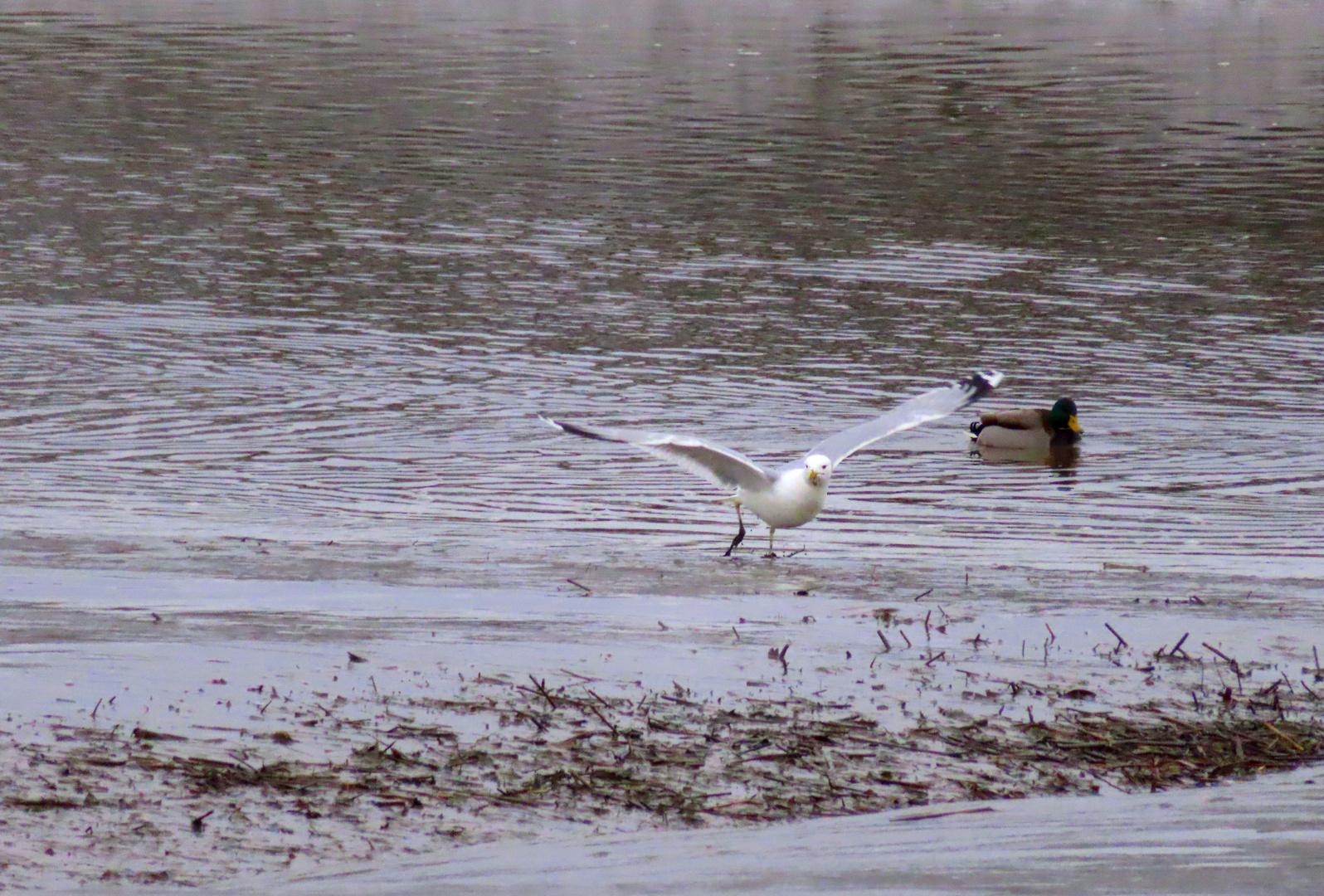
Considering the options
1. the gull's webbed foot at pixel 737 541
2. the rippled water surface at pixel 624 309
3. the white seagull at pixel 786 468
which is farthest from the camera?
the rippled water surface at pixel 624 309

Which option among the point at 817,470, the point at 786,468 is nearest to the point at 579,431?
the point at 817,470

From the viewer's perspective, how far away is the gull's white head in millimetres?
12094

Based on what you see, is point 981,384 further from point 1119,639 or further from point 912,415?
point 1119,639

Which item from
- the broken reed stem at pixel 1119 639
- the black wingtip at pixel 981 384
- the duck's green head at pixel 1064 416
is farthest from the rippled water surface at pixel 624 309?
the broken reed stem at pixel 1119 639

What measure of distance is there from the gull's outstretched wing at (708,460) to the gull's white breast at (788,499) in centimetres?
5

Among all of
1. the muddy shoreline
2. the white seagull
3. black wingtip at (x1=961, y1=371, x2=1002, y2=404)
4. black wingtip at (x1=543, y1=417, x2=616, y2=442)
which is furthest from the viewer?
black wingtip at (x1=961, y1=371, x2=1002, y2=404)

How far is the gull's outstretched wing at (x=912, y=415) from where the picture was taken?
41.3 ft

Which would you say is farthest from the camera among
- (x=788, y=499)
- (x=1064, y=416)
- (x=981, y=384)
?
(x=1064, y=416)

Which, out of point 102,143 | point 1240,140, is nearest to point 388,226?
point 102,143

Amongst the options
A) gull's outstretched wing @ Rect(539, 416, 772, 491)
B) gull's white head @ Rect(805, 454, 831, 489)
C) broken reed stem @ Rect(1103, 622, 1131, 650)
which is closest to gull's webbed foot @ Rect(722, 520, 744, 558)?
gull's outstretched wing @ Rect(539, 416, 772, 491)

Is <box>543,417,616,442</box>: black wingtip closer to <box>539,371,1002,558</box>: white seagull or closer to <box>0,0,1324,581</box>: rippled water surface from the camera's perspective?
<box>539,371,1002,558</box>: white seagull

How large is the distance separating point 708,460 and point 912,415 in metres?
1.48

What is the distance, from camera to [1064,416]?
18078 millimetres

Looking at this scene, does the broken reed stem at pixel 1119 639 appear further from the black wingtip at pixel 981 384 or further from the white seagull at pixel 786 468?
the black wingtip at pixel 981 384
